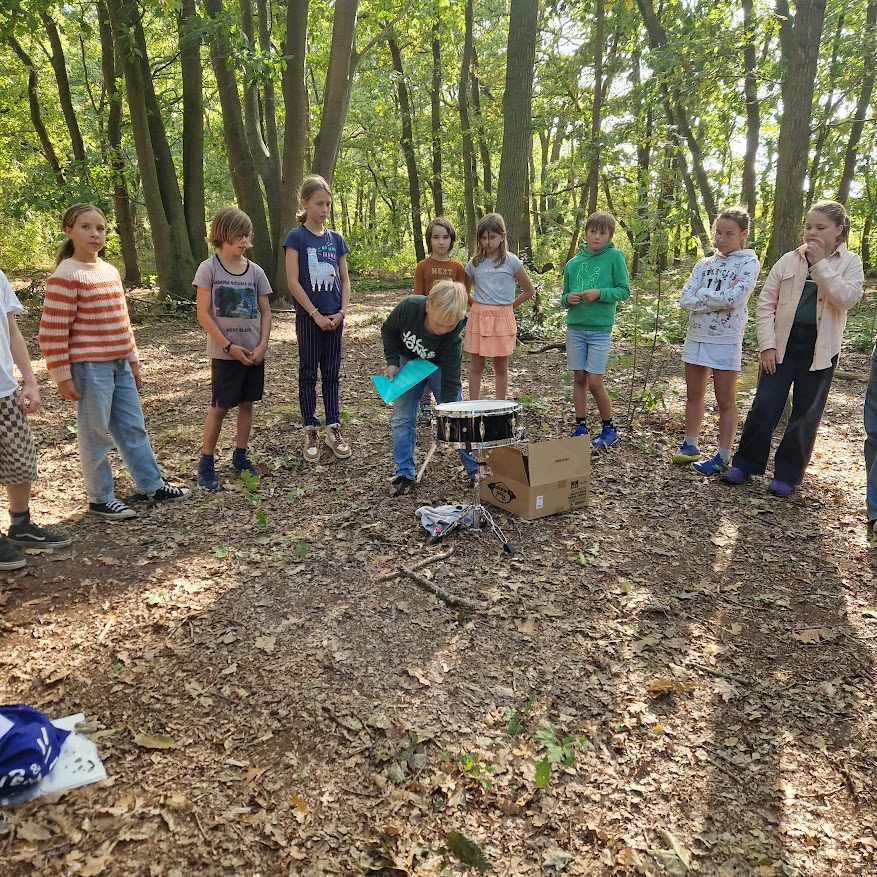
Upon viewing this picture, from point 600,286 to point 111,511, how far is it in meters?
4.42

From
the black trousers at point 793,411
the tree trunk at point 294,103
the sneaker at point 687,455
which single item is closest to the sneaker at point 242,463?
the sneaker at point 687,455

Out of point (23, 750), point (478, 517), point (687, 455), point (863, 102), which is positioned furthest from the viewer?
point (863, 102)

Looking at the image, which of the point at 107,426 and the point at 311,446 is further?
the point at 311,446

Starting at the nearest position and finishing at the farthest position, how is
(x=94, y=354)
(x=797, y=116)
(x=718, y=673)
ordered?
(x=718, y=673), (x=94, y=354), (x=797, y=116)

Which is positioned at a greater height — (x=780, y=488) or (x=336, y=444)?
(x=336, y=444)

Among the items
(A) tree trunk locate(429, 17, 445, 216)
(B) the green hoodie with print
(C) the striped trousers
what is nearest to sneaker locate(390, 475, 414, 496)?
(C) the striped trousers

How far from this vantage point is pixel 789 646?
3.33 metres

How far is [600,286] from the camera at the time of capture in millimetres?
5672

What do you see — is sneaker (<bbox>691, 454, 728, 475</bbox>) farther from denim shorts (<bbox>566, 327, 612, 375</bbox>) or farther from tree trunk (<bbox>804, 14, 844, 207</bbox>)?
tree trunk (<bbox>804, 14, 844, 207</bbox>)

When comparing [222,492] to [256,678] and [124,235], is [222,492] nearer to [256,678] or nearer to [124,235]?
Result: [256,678]

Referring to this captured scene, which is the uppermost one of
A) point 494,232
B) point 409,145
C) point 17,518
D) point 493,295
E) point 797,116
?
point 409,145

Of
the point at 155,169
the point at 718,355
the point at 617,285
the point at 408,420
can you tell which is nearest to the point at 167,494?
the point at 408,420

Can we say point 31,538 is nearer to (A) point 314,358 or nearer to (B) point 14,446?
(B) point 14,446

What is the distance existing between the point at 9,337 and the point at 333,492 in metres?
2.43
